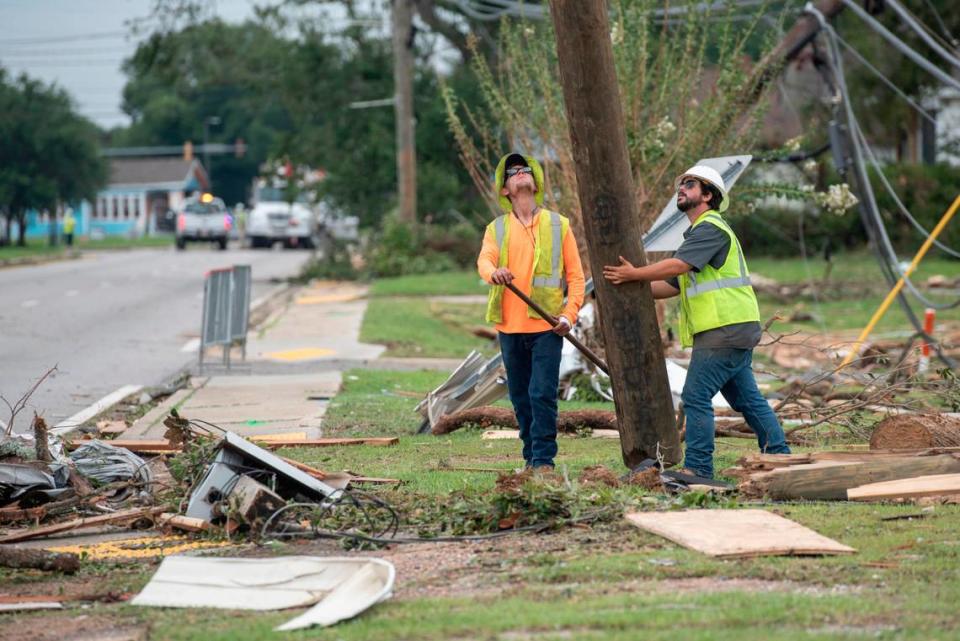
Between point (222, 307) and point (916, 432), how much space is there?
9.17m

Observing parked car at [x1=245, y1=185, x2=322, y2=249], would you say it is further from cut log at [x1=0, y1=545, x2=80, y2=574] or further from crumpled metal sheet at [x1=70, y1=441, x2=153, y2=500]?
cut log at [x1=0, y1=545, x2=80, y2=574]

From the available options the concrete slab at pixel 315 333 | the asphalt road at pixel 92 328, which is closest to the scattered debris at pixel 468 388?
the asphalt road at pixel 92 328

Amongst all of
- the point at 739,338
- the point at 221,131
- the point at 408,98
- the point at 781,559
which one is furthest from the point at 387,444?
the point at 221,131

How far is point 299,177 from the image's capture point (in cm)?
3750

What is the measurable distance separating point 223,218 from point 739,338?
51.3 meters

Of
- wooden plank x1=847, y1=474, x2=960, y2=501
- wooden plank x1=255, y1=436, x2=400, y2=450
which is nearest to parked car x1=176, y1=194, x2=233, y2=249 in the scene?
wooden plank x1=255, y1=436, x2=400, y2=450

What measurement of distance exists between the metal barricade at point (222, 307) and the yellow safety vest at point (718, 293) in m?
8.52

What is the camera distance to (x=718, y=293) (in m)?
7.98

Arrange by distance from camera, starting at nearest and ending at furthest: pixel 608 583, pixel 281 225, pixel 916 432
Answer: pixel 608 583 < pixel 916 432 < pixel 281 225

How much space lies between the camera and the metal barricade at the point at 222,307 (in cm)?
1565

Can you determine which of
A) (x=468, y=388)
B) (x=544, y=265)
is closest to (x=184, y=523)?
(x=544, y=265)

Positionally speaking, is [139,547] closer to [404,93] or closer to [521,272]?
[521,272]

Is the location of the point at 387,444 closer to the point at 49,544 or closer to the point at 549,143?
the point at 49,544

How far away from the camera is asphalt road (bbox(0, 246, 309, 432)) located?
14.4 meters
